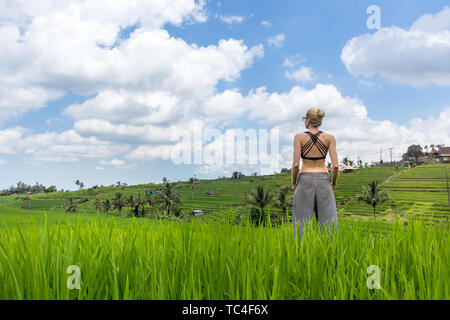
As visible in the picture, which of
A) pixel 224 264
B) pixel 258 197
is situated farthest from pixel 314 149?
pixel 258 197

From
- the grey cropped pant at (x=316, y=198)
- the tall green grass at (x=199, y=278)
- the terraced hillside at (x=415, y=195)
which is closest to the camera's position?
the tall green grass at (x=199, y=278)

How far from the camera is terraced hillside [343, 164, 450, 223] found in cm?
9768

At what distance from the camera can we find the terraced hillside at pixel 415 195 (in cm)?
9768

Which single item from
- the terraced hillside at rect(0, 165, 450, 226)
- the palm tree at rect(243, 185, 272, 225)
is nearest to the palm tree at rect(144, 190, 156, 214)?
the terraced hillside at rect(0, 165, 450, 226)

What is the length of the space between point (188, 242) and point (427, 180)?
164 meters

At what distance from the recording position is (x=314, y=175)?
14.9ft

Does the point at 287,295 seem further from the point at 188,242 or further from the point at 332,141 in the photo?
the point at 332,141

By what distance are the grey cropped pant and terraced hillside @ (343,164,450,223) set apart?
288 ft

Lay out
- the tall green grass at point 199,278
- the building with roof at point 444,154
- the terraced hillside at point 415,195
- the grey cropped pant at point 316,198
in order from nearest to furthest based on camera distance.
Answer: the tall green grass at point 199,278, the grey cropped pant at point 316,198, the terraced hillside at point 415,195, the building with roof at point 444,154

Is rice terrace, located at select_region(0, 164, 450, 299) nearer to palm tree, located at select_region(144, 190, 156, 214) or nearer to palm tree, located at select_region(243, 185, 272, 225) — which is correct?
palm tree, located at select_region(243, 185, 272, 225)
